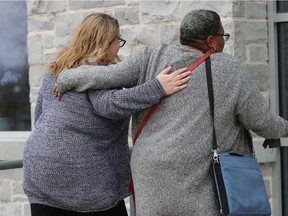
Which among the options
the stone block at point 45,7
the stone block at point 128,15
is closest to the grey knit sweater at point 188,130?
the stone block at point 128,15

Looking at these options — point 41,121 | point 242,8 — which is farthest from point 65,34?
point 41,121

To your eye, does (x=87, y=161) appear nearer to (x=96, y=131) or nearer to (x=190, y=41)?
(x=96, y=131)

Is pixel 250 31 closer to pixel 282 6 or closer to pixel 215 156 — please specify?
Result: pixel 282 6

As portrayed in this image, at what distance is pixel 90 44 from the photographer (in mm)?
3883

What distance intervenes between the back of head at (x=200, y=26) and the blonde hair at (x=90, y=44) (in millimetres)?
416

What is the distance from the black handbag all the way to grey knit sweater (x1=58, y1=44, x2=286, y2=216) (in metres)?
0.03

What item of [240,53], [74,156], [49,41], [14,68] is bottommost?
[74,156]

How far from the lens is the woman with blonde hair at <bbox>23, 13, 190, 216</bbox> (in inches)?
150

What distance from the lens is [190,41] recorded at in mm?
3650

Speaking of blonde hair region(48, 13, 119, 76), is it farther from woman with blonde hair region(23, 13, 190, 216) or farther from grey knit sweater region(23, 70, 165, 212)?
grey knit sweater region(23, 70, 165, 212)

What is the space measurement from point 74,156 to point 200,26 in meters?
0.82

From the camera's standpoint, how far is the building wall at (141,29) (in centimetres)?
584

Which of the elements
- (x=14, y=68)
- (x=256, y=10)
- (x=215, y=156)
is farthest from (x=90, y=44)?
(x=14, y=68)

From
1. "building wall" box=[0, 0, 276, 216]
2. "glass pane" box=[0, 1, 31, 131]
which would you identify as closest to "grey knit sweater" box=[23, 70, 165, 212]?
"building wall" box=[0, 0, 276, 216]
